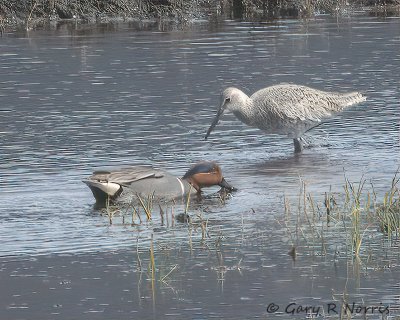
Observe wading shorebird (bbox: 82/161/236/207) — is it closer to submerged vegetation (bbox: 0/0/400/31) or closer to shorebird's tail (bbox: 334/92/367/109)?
shorebird's tail (bbox: 334/92/367/109)

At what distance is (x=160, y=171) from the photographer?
372 inches

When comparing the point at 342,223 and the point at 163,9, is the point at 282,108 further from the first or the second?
the point at 163,9

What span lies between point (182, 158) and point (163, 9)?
479 inches

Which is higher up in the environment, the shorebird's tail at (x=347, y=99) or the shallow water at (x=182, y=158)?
the shorebird's tail at (x=347, y=99)

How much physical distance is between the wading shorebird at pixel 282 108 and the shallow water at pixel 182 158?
25 cm

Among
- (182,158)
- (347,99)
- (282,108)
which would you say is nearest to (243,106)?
(282,108)

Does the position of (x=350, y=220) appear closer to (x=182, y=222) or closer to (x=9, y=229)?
(x=182, y=222)

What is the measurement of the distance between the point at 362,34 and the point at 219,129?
7.29 meters

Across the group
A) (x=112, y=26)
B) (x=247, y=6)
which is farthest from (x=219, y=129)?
(x=247, y=6)

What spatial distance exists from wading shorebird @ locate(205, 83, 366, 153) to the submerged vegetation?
1042 centimetres

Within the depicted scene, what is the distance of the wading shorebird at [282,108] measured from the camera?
11.5 m

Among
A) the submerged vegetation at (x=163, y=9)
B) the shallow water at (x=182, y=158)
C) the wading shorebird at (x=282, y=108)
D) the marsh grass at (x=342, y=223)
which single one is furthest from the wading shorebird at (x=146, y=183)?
the submerged vegetation at (x=163, y=9)

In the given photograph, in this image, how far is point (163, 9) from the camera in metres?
22.9

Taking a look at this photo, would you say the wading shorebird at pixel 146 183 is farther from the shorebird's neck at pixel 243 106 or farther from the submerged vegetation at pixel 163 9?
the submerged vegetation at pixel 163 9
